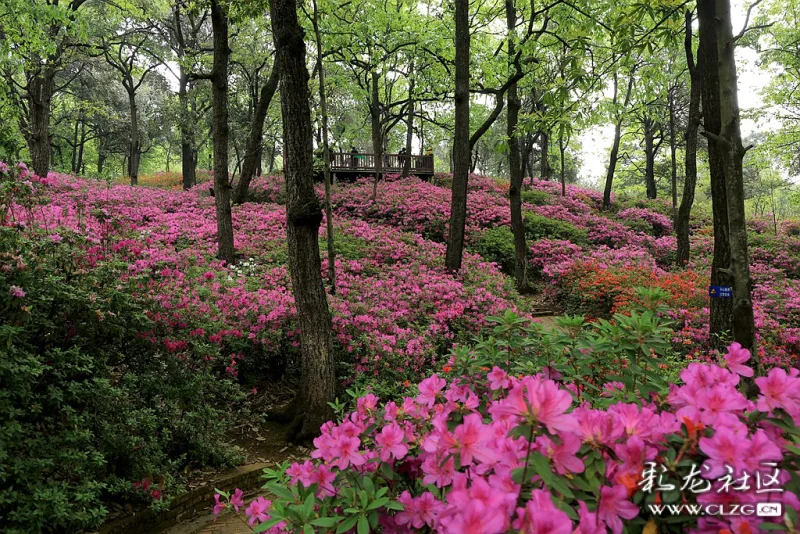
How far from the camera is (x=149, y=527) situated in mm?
3213

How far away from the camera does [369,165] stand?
856 inches

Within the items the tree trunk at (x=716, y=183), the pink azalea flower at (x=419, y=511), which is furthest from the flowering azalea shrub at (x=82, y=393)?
the tree trunk at (x=716, y=183)

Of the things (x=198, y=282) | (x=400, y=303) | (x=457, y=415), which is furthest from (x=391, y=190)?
(x=457, y=415)

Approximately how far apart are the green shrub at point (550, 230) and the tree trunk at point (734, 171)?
1173 cm

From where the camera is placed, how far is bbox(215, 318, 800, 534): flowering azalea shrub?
2.51 ft

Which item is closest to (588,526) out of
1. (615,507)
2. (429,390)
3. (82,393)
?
(615,507)

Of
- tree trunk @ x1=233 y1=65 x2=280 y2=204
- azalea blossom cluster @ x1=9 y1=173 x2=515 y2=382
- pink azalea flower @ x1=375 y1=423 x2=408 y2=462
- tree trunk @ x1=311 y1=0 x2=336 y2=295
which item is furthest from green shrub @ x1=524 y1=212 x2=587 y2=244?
pink azalea flower @ x1=375 y1=423 x2=408 y2=462

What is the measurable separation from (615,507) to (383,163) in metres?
21.7

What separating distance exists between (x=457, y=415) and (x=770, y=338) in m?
8.51

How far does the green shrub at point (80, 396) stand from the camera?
2531 millimetres

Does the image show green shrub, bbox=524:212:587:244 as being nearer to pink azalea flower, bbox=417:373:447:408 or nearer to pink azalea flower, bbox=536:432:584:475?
pink azalea flower, bbox=417:373:447:408

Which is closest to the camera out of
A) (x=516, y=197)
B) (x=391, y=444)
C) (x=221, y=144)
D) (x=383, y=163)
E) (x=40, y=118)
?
(x=391, y=444)

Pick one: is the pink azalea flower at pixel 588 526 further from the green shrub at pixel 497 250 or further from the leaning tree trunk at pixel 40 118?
the leaning tree trunk at pixel 40 118

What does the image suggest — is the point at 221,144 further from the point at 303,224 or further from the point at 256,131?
the point at 303,224
